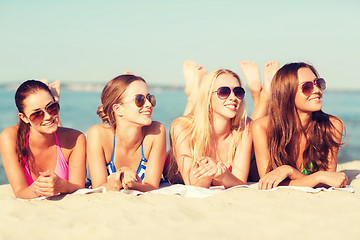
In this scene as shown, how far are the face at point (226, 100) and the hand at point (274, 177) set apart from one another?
0.87 m

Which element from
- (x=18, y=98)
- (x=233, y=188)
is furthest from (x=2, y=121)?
(x=233, y=188)

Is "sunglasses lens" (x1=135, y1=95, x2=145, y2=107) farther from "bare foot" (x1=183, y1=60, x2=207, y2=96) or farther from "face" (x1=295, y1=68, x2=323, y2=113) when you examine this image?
"bare foot" (x1=183, y1=60, x2=207, y2=96)

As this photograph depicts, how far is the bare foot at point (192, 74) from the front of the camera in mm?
7242

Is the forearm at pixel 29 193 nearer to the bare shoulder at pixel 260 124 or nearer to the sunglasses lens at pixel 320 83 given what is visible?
the bare shoulder at pixel 260 124

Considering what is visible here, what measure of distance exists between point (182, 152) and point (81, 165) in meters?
1.27

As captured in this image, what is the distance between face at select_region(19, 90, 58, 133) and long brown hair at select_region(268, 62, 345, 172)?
2.66 meters

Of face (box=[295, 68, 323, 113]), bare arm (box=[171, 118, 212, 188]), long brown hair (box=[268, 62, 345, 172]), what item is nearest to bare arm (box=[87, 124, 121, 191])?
bare arm (box=[171, 118, 212, 188])

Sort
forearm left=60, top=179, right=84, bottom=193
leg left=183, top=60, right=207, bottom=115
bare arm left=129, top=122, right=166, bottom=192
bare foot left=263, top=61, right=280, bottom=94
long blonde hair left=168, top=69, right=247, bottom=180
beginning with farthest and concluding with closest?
leg left=183, top=60, right=207, bottom=115 → bare foot left=263, top=61, right=280, bottom=94 → long blonde hair left=168, top=69, right=247, bottom=180 → bare arm left=129, top=122, right=166, bottom=192 → forearm left=60, top=179, right=84, bottom=193

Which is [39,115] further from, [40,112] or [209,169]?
[209,169]

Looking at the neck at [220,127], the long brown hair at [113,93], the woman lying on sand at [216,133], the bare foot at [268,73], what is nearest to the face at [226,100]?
the woman lying on sand at [216,133]

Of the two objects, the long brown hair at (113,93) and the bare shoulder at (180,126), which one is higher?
the long brown hair at (113,93)

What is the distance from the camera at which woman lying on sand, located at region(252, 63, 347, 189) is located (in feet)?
15.2

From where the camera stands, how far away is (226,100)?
4957 millimetres

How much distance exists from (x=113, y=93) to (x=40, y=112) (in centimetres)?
88
